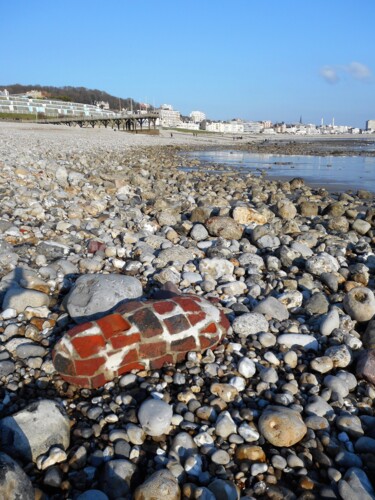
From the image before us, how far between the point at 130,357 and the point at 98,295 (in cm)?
73

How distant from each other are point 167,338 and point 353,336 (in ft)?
4.93

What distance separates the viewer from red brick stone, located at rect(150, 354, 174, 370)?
2516 mm

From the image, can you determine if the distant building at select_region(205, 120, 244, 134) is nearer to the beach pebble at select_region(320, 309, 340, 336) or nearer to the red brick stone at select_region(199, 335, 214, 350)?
the beach pebble at select_region(320, 309, 340, 336)

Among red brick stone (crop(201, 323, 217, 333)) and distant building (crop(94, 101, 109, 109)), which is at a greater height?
distant building (crop(94, 101, 109, 109))

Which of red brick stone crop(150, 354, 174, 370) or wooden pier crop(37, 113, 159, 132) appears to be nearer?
red brick stone crop(150, 354, 174, 370)

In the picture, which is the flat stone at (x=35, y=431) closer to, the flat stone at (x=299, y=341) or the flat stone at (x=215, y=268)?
the flat stone at (x=299, y=341)

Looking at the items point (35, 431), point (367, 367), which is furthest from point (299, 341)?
point (35, 431)

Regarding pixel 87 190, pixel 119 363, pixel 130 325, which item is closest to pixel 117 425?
pixel 119 363

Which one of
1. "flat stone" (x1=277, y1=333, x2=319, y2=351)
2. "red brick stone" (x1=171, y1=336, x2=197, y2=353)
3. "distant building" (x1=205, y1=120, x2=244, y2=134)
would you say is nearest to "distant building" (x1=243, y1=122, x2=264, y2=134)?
"distant building" (x1=205, y1=120, x2=244, y2=134)

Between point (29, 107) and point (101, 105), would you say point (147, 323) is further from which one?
point (101, 105)

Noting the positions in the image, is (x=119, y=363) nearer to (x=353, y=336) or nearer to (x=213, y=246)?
(x=353, y=336)

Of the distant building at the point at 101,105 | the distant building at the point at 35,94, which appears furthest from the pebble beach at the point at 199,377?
the distant building at the point at 101,105

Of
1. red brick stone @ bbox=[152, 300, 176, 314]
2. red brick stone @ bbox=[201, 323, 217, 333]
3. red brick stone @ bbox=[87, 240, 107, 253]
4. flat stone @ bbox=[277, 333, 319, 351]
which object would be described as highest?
red brick stone @ bbox=[152, 300, 176, 314]

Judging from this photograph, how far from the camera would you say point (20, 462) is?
1782 mm
